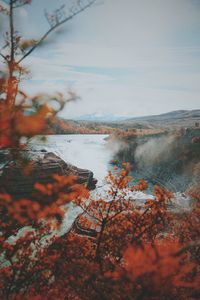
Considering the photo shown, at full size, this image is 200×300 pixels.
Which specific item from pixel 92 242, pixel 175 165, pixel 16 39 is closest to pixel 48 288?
pixel 92 242

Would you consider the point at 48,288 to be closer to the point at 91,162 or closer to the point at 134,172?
the point at 134,172

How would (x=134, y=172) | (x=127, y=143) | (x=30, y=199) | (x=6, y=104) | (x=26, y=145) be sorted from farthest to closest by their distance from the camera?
(x=127, y=143), (x=134, y=172), (x=30, y=199), (x=26, y=145), (x=6, y=104)

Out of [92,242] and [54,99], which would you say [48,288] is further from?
[54,99]

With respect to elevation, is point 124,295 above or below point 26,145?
below

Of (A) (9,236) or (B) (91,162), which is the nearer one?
(A) (9,236)

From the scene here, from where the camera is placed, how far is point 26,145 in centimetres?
790

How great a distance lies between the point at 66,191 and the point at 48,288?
3235cm

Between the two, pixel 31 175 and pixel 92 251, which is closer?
pixel 92 251

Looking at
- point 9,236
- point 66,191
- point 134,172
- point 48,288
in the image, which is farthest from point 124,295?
point 134,172

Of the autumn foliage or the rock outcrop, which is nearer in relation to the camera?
the autumn foliage

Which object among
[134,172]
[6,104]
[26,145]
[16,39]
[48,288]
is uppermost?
[16,39]

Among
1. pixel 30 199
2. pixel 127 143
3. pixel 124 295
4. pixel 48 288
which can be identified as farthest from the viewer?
pixel 127 143

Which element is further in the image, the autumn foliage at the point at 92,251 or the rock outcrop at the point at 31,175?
the rock outcrop at the point at 31,175

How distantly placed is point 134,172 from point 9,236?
49.2 meters
